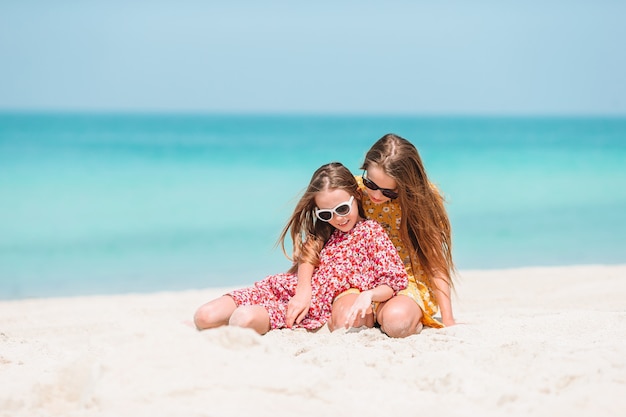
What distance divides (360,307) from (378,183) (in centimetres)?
74

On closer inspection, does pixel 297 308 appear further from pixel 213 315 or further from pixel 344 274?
pixel 213 315

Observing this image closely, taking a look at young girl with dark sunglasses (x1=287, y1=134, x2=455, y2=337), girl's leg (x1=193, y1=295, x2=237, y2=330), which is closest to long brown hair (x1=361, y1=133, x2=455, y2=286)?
young girl with dark sunglasses (x1=287, y1=134, x2=455, y2=337)

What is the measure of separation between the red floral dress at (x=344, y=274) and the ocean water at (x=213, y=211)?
46cm

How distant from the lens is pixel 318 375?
2.69 m

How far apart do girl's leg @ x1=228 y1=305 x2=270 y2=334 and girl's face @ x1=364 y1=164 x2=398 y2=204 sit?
0.86 m

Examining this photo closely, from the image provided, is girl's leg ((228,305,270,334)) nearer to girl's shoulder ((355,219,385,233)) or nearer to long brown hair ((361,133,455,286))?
girl's shoulder ((355,219,385,233))

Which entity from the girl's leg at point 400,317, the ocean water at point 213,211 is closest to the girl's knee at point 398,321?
the girl's leg at point 400,317

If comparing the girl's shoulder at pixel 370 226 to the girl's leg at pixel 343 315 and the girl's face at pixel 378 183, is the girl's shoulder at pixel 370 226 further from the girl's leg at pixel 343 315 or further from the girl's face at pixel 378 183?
the girl's leg at pixel 343 315

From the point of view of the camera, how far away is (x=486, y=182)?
1930 cm

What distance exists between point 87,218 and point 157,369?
10.3m

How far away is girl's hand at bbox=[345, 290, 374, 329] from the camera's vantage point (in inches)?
143

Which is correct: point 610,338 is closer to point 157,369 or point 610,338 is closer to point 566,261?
point 157,369

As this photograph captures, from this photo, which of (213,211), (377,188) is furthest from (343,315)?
(213,211)

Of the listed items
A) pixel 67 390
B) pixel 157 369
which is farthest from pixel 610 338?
pixel 67 390
